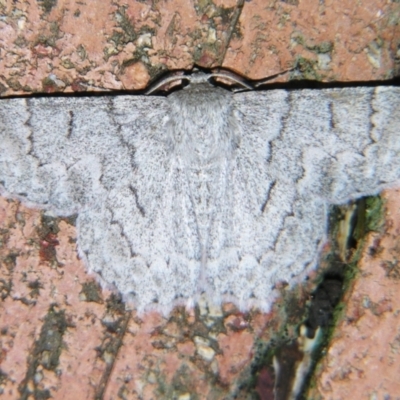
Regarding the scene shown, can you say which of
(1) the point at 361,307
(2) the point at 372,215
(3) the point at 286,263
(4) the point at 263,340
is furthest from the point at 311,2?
(4) the point at 263,340

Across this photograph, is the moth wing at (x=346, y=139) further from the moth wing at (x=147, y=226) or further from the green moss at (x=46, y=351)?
the green moss at (x=46, y=351)

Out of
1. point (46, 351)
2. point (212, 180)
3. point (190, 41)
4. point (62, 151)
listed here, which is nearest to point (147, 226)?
point (212, 180)

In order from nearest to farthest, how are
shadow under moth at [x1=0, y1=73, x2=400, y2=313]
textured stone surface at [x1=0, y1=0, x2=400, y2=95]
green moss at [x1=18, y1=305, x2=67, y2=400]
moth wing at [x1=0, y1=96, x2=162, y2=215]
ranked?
moth wing at [x1=0, y1=96, x2=162, y2=215] < shadow under moth at [x1=0, y1=73, x2=400, y2=313] < green moss at [x1=18, y1=305, x2=67, y2=400] < textured stone surface at [x1=0, y1=0, x2=400, y2=95]

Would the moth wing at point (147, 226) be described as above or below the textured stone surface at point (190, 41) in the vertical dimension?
below

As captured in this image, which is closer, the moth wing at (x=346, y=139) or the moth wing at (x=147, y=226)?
the moth wing at (x=346, y=139)

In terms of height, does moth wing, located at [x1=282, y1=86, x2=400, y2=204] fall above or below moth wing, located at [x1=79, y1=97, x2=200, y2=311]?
above

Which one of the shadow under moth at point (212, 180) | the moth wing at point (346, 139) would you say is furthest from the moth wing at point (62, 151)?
the moth wing at point (346, 139)

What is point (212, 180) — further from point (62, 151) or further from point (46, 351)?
point (46, 351)

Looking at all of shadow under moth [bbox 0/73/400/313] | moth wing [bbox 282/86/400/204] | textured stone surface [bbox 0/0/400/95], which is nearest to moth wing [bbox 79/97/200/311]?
shadow under moth [bbox 0/73/400/313]

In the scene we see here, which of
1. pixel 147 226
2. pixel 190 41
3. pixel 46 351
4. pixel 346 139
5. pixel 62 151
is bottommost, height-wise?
pixel 46 351

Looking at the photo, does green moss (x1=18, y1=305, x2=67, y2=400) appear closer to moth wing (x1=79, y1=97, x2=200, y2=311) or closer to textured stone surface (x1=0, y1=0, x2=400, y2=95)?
moth wing (x1=79, y1=97, x2=200, y2=311)
